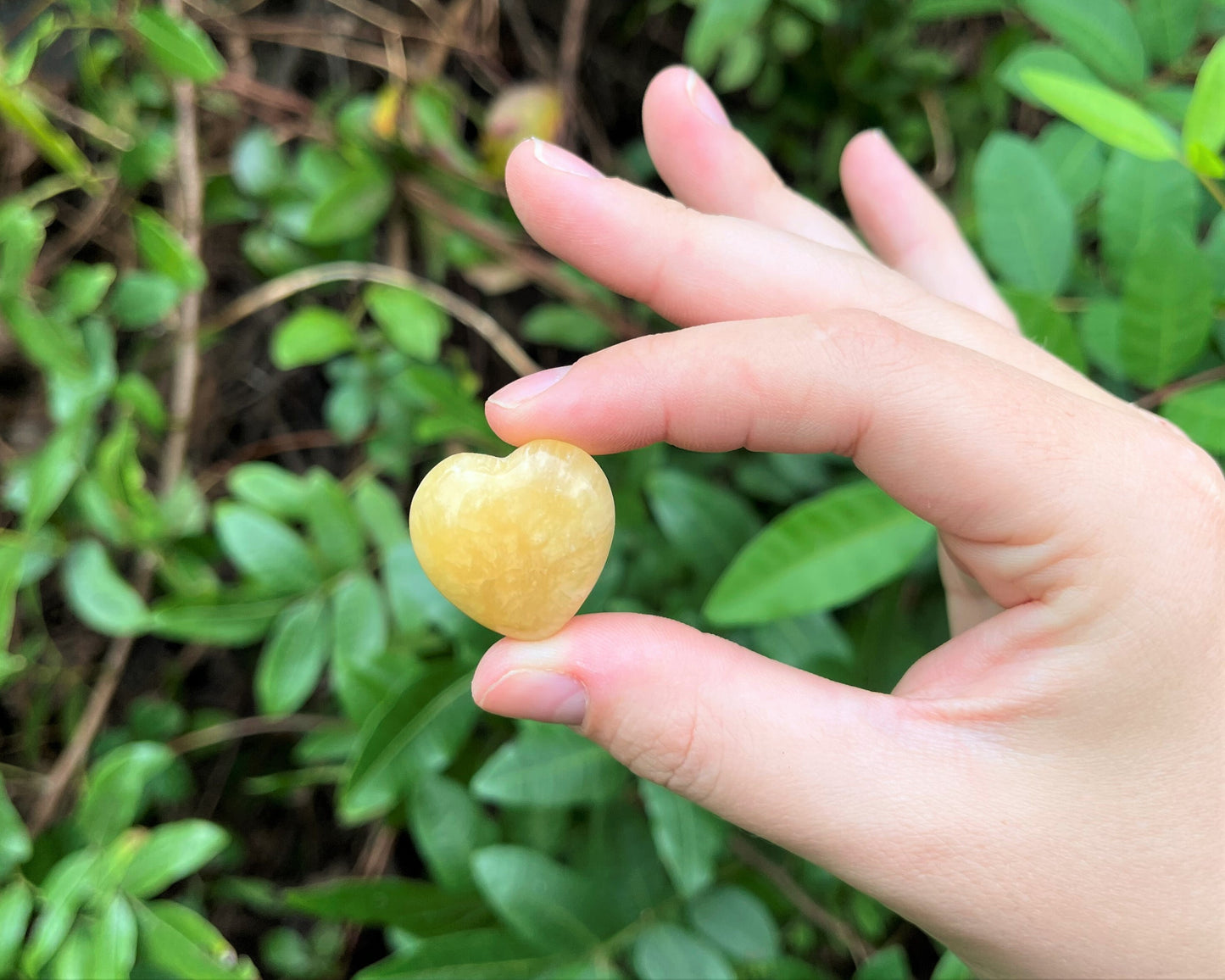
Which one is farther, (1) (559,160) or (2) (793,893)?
(2) (793,893)

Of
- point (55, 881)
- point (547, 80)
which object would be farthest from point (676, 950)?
point (547, 80)

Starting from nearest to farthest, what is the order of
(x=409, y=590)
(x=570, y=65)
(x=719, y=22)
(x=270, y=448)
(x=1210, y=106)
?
(x=1210, y=106) < (x=409, y=590) < (x=719, y=22) < (x=270, y=448) < (x=570, y=65)

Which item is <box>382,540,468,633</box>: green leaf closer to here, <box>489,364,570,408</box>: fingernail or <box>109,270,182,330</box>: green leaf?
<box>489,364,570,408</box>: fingernail

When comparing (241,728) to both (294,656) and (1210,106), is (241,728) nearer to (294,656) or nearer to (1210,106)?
(294,656)

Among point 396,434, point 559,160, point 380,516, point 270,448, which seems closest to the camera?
point 559,160

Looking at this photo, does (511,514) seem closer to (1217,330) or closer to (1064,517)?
(1064,517)

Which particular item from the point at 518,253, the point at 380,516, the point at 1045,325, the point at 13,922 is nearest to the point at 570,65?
the point at 518,253
